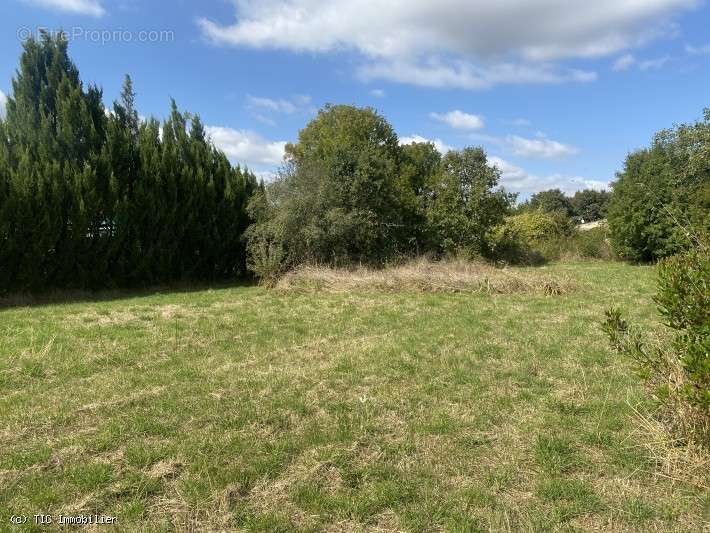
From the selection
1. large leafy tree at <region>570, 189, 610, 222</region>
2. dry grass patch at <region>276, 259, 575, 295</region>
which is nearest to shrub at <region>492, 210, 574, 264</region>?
dry grass patch at <region>276, 259, 575, 295</region>

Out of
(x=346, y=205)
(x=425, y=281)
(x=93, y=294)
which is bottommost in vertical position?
(x=93, y=294)

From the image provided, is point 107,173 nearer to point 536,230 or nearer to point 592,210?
point 536,230

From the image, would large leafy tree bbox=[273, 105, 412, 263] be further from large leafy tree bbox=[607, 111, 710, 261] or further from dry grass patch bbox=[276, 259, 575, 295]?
large leafy tree bbox=[607, 111, 710, 261]

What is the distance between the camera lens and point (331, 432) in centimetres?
363

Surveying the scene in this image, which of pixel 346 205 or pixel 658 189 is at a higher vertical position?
pixel 658 189

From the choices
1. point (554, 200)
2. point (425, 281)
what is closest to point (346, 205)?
point (425, 281)

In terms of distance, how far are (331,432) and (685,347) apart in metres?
2.50

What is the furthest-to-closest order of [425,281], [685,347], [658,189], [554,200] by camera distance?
[554,200] < [658,189] < [425,281] < [685,347]

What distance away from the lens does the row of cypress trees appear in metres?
11.3

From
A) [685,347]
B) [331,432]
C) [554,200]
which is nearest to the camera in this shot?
[685,347]

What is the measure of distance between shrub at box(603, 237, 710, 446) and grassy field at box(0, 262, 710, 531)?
388 mm

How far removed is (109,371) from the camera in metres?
5.20

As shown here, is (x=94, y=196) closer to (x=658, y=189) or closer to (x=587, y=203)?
(x=658, y=189)

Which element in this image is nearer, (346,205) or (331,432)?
(331,432)
